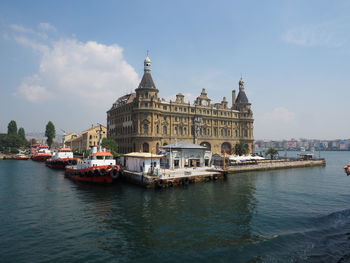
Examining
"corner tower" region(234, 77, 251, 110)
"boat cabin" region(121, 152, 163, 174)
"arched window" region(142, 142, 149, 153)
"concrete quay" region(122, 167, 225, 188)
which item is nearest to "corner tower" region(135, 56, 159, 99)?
"arched window" region(142, 142, 149, 153)

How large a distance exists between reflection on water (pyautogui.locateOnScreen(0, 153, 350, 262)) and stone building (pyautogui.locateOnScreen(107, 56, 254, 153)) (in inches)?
1418

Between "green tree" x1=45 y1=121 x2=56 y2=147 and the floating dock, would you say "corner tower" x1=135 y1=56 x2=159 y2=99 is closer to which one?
the floating dock

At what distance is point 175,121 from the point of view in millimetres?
88375

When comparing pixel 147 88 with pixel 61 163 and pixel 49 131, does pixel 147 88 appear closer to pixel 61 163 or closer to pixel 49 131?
pixel 61 163

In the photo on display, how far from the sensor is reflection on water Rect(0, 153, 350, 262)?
18.1 meters

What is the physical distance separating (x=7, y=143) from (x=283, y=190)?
156258mm

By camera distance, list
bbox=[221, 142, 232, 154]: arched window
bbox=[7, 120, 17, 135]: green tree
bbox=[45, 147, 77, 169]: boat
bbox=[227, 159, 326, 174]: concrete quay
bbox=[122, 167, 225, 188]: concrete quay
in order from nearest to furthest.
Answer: bbox=[122, 167, 225, 188]: concrete quay
bbox=[227, 159, 326, 174]: concrete quay
bbox=[45, 147, 77, 169]: boat
bbox=[221, 142, 232, 154]: arched window
bbox=[7, 120, 17, 135]: green tree

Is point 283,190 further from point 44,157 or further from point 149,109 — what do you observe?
point 44,157

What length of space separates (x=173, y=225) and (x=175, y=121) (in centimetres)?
6564

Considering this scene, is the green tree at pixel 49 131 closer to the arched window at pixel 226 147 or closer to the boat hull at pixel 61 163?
the boat hull at pixel 61 163

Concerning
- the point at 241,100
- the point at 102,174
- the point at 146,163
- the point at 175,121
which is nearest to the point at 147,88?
the point at 175,121

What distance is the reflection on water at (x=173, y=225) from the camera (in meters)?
18.1

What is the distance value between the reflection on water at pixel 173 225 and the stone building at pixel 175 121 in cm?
3601

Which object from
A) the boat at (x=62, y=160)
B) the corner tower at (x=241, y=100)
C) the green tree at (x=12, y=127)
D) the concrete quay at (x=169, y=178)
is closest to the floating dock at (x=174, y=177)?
the concrete quay at (x=169, y=178)
